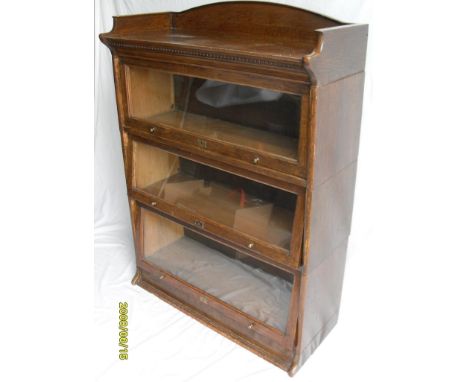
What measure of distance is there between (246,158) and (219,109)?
304 millimetres

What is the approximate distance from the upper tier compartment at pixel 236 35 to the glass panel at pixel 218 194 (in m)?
0.39

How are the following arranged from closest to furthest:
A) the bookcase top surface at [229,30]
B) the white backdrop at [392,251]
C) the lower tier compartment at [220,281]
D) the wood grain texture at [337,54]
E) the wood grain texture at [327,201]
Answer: the wood grain texture at [337,54] < the wood grain texture at [327,201] < the bookcase top surface at [229,30] < the white backdrop at [392,251] < the lower tier compartment at [220,281]

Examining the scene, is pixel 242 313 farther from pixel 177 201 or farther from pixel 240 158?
pixel 240 158

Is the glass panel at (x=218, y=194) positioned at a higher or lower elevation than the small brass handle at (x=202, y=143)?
lower

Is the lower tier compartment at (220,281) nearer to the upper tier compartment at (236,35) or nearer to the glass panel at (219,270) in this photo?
the glass panel at (219,270)

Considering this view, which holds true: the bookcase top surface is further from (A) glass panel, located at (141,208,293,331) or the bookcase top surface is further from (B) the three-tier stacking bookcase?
(A) glass panel, located at (141,208,293,331)

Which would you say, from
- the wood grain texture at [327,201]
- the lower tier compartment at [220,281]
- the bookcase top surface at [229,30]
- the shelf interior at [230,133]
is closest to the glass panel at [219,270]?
the lower tier compartment at [220,281]

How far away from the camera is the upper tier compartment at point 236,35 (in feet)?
3.93

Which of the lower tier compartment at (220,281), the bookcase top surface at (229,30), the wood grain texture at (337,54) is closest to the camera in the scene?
the wood grain texture at (337,54)

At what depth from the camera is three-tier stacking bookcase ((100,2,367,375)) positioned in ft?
4.20

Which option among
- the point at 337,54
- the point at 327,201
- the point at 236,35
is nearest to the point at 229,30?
the point at 236,35

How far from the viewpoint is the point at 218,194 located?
5.61 ft

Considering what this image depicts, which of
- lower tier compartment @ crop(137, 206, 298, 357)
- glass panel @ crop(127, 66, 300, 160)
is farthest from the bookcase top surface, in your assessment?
lower tier compartment @ crop(137, 206, 298, 357)

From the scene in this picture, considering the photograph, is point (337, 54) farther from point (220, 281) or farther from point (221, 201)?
point (220, 281)
